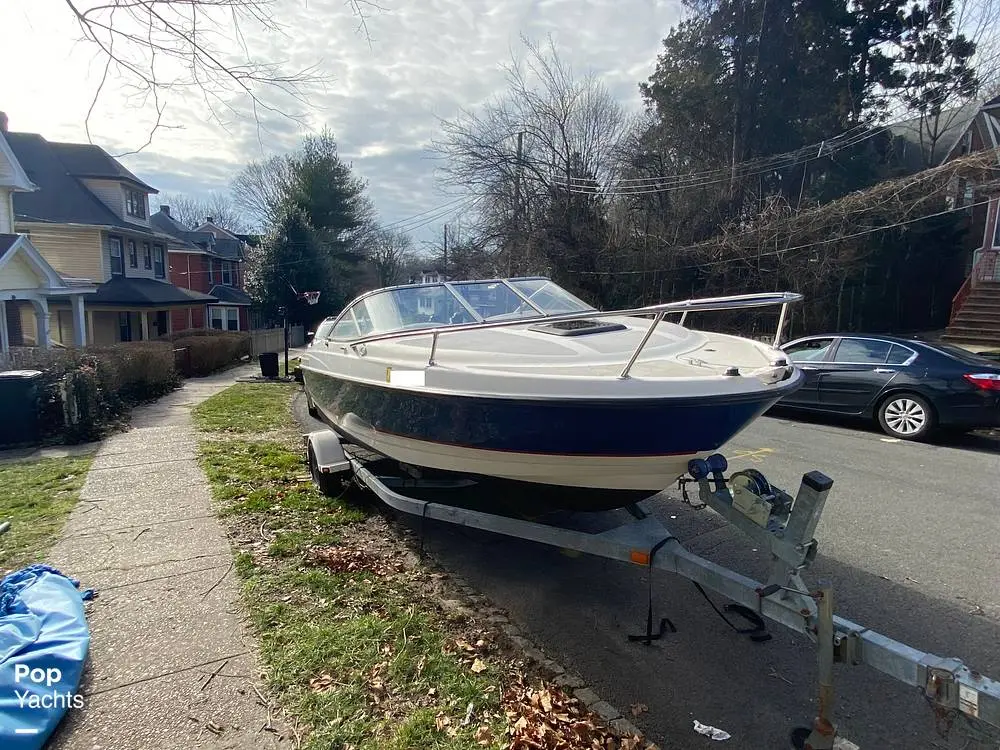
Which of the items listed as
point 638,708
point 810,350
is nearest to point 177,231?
point 810,350

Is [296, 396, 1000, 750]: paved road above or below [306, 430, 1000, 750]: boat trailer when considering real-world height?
below

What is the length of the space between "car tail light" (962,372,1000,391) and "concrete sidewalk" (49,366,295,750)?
8.52m

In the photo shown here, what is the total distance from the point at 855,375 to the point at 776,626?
6.20 meters

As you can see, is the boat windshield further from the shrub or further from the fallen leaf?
the shrub

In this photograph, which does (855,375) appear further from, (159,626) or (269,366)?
(269,366)

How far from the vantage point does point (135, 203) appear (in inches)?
1054

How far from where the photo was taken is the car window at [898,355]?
8.04 meters

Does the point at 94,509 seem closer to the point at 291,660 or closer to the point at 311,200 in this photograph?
the point at 291,660

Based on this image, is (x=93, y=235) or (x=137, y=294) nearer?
(x=93, y=235)

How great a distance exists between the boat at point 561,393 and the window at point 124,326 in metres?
25.4

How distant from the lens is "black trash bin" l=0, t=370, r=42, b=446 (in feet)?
25.9

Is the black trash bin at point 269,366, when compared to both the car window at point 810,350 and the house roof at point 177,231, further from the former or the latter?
the house roof at point 177,231

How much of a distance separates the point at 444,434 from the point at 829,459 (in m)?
5.32

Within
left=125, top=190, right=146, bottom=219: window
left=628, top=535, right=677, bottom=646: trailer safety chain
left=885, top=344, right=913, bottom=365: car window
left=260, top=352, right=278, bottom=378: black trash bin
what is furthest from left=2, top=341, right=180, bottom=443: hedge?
left=125, top=190, right=146, bottom=219: window
